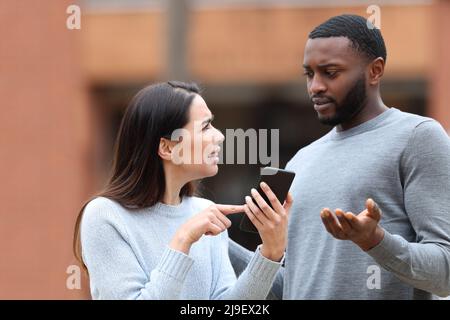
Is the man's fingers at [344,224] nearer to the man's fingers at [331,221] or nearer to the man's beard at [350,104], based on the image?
the man's fingers at [331,221]

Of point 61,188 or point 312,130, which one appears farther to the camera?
point 312,130

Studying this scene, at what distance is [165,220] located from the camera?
240 centimetres

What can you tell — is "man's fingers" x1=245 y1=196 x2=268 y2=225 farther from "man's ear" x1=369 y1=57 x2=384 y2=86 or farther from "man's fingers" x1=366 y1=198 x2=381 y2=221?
"man's ear" x1=369 y1=57 x2=384 y2=86

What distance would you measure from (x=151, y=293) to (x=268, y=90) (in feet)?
29.0

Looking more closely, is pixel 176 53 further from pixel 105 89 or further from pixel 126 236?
pixel 126 236

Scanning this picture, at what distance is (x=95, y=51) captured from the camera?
10.5 m

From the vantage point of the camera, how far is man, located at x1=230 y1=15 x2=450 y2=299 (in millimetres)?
2373

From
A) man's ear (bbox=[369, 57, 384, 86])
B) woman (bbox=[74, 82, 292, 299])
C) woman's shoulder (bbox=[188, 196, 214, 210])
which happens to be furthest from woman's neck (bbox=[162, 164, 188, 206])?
man's ear (bbox=[369, 57, 384, 86])

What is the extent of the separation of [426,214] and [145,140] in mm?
791

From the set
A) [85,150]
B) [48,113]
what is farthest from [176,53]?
[85,150]

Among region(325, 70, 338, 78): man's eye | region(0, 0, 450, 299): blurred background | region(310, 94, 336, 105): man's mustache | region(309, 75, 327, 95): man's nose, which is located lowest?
region(0, 0, 450, 299): blurred background

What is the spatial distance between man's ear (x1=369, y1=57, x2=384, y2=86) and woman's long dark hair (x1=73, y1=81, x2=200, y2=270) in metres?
0.54

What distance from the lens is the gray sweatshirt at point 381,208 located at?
2.31 metres

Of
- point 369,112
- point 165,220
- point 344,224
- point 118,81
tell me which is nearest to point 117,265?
point 165,220
